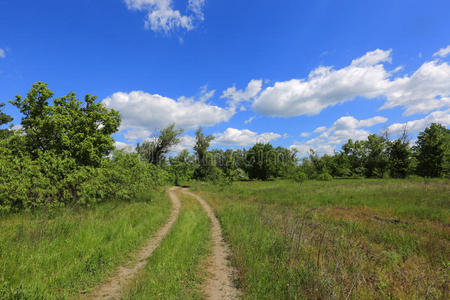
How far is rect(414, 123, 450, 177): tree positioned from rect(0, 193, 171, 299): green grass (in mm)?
69662

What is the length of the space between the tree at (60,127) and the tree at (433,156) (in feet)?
237

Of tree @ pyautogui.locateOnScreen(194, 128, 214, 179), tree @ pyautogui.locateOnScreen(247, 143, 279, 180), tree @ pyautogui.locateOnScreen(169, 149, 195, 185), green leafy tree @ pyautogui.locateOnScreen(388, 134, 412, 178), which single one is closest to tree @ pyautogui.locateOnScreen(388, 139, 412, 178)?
green leafy tree @ pyautogui.locateOnScreen(388, 134, 412, 178)

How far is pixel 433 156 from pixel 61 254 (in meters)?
76.2

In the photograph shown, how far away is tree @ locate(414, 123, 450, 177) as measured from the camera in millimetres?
47500

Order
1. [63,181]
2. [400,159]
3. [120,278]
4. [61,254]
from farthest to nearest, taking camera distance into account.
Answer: [400,159]
[63,181]
[61,254]
[120,278]

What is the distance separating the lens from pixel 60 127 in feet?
45.8

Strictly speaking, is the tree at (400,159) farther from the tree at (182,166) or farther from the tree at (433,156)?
the tree at (182,166)

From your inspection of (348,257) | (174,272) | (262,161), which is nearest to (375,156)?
(262,161)

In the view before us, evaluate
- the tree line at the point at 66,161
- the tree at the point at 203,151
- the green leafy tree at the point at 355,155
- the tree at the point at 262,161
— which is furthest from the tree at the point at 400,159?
the tree line at the point at 66,161

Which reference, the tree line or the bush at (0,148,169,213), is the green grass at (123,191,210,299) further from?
the tree line

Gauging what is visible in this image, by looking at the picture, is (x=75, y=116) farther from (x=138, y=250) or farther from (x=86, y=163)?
(x=138, y=250)

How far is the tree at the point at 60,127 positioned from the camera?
13898mm

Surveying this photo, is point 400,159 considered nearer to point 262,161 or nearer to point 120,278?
point 262,161

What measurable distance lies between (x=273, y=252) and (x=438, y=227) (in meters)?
9.56
